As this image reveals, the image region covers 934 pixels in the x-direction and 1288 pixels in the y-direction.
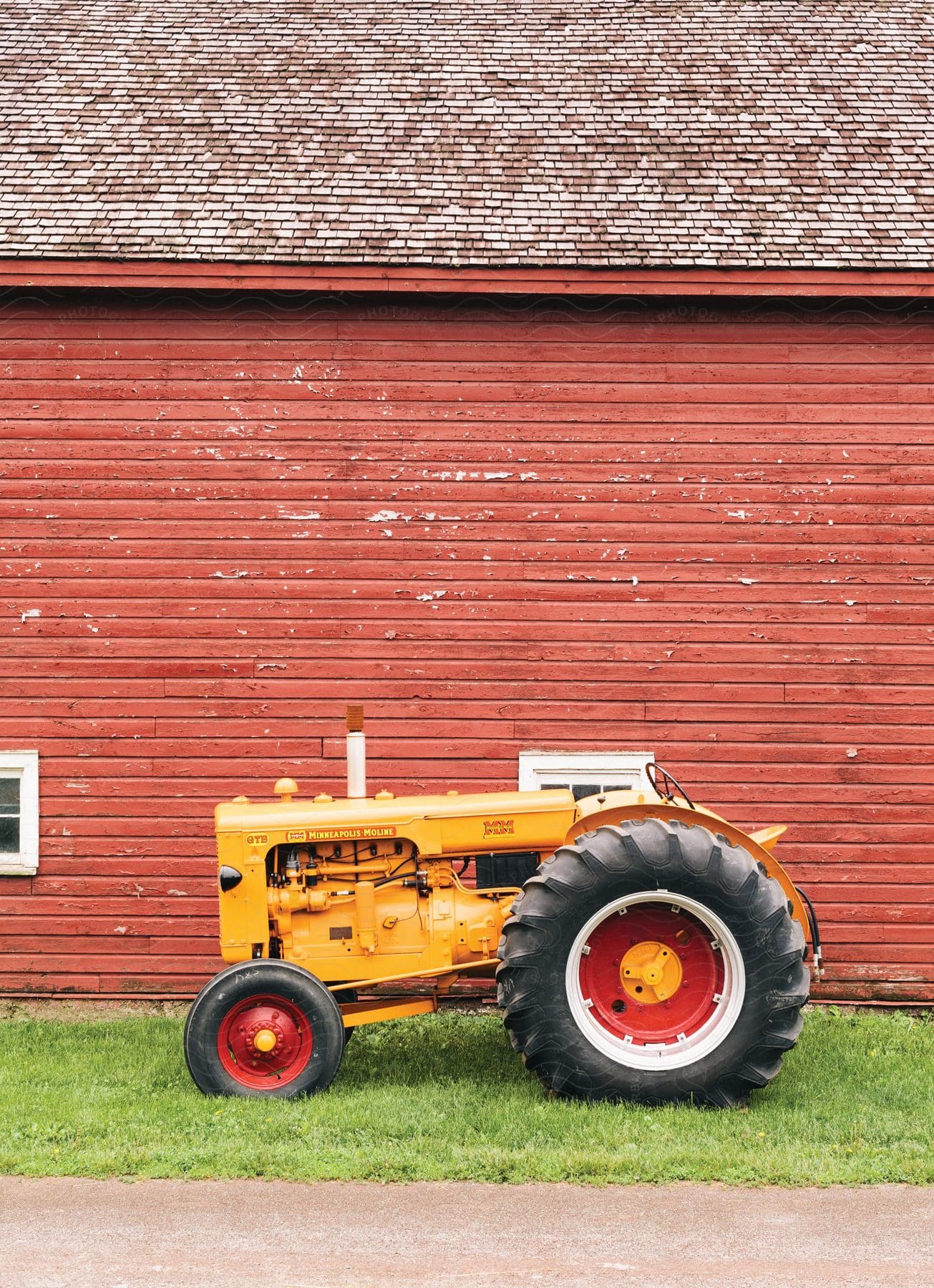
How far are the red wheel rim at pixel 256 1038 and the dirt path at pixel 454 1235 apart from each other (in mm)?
895

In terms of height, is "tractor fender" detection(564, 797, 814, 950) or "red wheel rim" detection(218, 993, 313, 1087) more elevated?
"tractor fender" detection(564, 797, 814, 950)

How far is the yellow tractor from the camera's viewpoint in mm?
5496

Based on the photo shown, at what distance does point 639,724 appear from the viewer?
7.97 metres

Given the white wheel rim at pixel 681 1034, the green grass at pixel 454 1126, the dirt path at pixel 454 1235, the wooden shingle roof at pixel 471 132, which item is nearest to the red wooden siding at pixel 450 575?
the wooden shingle roof at pixel 471 132

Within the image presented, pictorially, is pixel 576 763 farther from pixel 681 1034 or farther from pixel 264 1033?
pixel 264 1033

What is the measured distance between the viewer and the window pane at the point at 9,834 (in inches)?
317

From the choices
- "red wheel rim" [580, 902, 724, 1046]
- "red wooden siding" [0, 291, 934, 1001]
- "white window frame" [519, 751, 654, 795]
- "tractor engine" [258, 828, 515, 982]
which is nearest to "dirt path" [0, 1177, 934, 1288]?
"red wheel rim" [580, 902, 724, 1046]

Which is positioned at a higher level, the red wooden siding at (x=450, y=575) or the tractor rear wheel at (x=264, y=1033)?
the red wooden siding at (x=450, y=575)

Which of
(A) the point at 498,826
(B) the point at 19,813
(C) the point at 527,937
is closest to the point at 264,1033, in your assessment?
(C) the point at 527,937

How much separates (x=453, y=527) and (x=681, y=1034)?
3.69 meters

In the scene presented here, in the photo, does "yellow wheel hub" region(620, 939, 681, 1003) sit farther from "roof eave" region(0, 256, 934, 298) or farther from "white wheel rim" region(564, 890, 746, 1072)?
"roof eave" region(0, 256, 934, 298)

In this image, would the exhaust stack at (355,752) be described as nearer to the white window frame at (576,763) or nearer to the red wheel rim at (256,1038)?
the red wheel rim at (256,1038)

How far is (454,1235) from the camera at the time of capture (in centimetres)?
432

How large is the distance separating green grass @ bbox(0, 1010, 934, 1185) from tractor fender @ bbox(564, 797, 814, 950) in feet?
3.17
